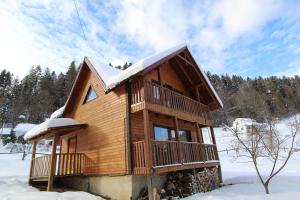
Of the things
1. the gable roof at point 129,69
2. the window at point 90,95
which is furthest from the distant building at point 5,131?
the gable roof at point 129,69

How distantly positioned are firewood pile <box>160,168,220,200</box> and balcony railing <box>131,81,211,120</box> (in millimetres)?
3655

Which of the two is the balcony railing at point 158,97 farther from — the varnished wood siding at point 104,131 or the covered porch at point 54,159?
the covered porch at point 54,159

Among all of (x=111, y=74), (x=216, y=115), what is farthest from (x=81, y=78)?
(x=216, y=115)

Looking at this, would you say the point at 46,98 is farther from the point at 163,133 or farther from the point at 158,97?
the point at 158,97

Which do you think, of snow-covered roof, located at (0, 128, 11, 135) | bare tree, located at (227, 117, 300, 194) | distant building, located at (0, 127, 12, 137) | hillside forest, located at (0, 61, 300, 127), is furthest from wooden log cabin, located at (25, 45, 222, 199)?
distant building, located at (0, 127, 12, 137)

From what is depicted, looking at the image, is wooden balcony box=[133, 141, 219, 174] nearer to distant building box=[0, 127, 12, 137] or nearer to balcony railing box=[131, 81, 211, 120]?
balcony railing box=[131, 81, 211, 120]

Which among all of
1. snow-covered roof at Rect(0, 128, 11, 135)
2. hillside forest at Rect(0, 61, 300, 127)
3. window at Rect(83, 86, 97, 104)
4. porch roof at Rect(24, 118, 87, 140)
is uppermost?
hillside forest at Rect(0, 61, 300, 127)

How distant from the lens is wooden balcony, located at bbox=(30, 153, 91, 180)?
42.3 feet

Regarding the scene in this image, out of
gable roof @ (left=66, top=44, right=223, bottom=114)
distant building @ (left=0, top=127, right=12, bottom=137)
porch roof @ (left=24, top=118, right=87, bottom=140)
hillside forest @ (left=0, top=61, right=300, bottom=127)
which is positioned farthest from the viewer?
hillside forest @ (left=0, top=61, right=300, bottom=127)

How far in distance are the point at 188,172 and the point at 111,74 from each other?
23.7 ft

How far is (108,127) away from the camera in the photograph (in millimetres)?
12633

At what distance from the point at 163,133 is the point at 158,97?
279 cm

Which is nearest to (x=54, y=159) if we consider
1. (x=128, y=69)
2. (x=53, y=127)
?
(x=53, y=127)

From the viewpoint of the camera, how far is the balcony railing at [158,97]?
11.2 metres
